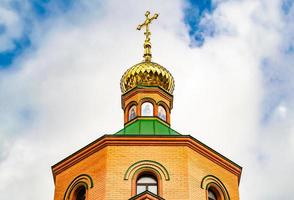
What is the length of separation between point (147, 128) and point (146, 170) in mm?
2476

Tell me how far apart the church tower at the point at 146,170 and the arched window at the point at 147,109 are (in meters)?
1.40

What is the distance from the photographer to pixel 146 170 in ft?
71.6

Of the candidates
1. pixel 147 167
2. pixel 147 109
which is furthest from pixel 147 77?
pixel 147 167

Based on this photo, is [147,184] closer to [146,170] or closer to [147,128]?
[146,170]

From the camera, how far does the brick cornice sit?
22281mm

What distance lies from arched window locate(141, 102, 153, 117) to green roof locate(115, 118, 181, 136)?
1.37ft

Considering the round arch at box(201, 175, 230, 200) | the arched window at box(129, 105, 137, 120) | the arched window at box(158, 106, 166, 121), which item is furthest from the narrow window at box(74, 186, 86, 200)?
the arched window at box(158, 106, 166, 121)

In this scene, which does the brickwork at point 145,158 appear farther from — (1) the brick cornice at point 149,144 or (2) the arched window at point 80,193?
(2) the arched window at point 80,193

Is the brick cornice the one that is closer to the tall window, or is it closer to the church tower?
the church tower

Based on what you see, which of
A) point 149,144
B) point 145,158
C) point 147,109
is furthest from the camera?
point 147,109

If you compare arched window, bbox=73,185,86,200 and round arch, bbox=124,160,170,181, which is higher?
round arch, bbox=124,160,170,181

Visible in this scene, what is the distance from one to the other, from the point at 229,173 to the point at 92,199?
158 inches

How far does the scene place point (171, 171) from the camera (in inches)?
856

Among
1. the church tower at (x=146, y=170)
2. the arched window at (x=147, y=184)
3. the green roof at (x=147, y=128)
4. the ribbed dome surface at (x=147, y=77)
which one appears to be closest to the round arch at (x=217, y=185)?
the church tower at (x=146, y=170)
